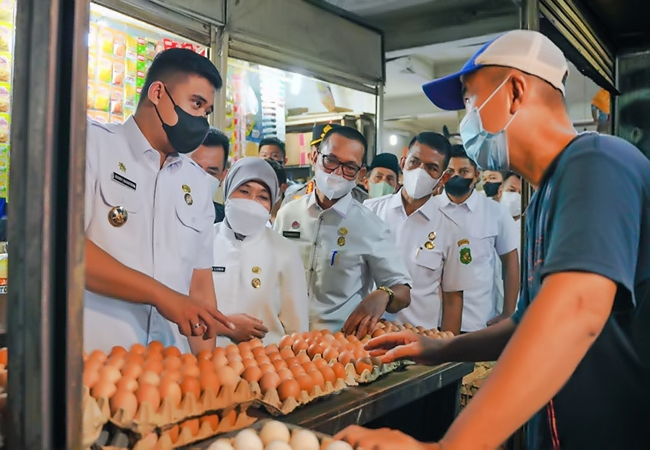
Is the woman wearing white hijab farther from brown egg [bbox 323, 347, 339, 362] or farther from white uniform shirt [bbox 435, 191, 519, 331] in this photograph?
white uniform shirt [bbox 435, 191, 519, 331]

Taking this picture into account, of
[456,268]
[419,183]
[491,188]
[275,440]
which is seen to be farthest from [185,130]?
[491,188]

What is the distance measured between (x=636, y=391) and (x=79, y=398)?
3.84ft

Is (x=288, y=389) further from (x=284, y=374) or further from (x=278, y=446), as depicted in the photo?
(x=278, y=446)

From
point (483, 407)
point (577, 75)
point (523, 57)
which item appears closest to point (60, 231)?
point (483, 407)

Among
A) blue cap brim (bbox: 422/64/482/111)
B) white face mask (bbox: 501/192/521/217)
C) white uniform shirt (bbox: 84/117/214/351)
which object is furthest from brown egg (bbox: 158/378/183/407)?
white face mask (bbox: 501/192/521/217)

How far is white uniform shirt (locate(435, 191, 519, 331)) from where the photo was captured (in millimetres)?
3732

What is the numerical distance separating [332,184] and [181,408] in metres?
1.85

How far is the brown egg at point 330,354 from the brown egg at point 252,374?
34 centimetres

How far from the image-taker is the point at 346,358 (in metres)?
1.88

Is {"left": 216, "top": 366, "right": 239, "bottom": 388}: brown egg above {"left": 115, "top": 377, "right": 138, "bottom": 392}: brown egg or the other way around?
the other way around

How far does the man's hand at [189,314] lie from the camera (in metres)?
1.70

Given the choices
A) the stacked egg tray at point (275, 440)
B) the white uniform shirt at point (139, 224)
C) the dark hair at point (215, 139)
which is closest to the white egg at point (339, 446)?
the stacked egg tray at point (275, 440)

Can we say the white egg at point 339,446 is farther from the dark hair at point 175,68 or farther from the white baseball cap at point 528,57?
the dark hair at point 175,68

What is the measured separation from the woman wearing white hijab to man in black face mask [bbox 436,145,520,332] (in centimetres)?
149
